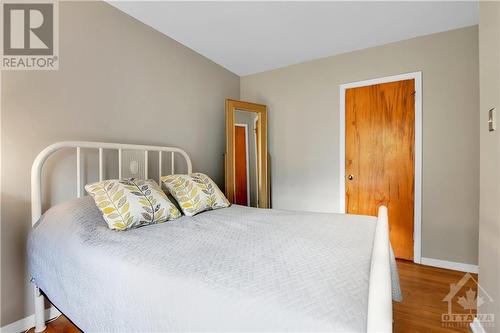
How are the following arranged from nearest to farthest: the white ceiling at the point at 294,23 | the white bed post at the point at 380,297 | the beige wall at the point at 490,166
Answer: the white bed post at the point at 380,297 < the beige wall at the point at 490,166 < the white ceiling at the point at 294,23

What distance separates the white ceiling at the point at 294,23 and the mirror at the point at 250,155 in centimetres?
74

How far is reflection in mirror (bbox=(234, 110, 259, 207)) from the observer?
321 centimetres

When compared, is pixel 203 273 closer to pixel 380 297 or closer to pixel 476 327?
pixel 380 297

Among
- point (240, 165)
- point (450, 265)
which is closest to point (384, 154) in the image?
point (450, 265)

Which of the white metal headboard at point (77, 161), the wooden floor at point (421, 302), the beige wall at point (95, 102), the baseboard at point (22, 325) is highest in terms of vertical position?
the beige wall at point (95, 102)

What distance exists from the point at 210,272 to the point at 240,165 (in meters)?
2.37

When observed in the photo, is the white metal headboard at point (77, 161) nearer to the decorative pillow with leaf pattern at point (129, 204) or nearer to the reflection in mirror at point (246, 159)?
the decorative pillow with leaf pattern at point (129, 204)

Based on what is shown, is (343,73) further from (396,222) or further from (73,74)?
(73,74)

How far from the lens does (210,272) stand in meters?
0.90

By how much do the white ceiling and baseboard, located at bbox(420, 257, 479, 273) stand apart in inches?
89.1

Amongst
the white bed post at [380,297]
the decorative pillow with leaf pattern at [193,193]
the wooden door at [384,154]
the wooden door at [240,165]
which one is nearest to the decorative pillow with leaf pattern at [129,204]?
the decorative pillow with leaf pattern at [193,193]

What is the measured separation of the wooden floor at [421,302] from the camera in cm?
160

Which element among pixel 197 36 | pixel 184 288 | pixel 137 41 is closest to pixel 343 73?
pixel 197 36

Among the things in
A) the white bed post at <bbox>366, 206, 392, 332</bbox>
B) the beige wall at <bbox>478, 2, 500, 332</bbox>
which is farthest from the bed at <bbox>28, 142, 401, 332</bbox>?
the beige wall at <bbox>478, 2, 500, 332</bbox>
